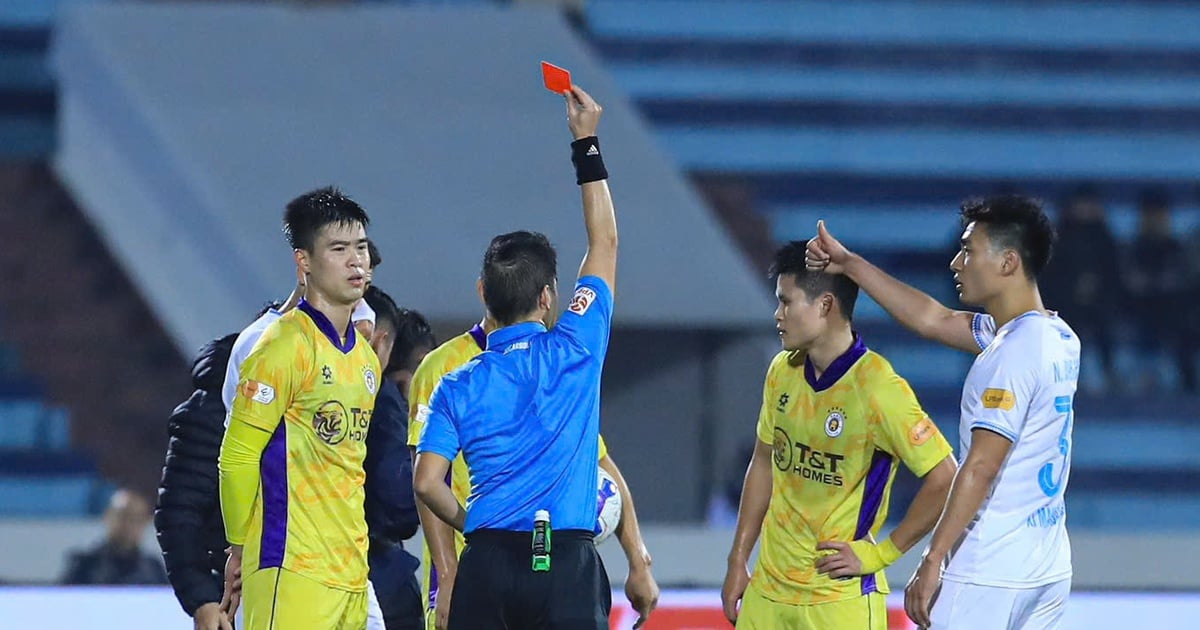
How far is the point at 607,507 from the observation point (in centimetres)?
418

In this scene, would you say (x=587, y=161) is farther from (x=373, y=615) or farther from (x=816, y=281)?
(x=373, y=615)

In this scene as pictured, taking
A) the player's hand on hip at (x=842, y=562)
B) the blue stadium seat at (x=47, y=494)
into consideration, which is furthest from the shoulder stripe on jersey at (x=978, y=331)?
the blue stadium seat at (x=47, y=494)

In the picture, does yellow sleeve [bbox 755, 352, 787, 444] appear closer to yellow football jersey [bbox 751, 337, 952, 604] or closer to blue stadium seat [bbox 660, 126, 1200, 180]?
yellow football jersey [bbox 751, 337, 952, 604]

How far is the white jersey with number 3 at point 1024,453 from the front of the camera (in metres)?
3.76

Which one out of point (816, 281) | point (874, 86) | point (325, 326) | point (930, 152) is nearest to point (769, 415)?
point (816, 281)

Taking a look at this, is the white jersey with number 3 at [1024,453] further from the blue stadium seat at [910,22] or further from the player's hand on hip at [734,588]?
the blue stadium seat at [910,22]

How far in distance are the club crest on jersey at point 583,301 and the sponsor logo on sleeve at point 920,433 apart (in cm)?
85

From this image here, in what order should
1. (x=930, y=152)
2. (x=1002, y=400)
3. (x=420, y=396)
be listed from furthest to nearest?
(x=930, y=152), (x=420, y=396), (x=1002, y=400)

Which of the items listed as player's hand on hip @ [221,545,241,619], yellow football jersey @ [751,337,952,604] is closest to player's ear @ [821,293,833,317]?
yellow football jersey @ [751,337,952,604]

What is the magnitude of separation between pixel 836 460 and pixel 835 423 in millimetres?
84

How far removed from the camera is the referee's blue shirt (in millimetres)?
3572

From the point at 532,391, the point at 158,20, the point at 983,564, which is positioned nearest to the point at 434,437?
the point at 532,391

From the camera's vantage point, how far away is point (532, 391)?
11.7ft

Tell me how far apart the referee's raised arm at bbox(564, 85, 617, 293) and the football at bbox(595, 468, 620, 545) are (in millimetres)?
683
